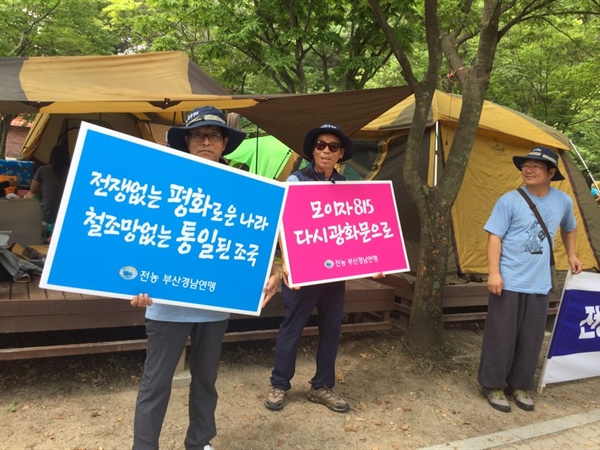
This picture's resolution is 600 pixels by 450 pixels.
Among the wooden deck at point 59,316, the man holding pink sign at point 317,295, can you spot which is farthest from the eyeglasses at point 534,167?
the wooden deck at point 59,316

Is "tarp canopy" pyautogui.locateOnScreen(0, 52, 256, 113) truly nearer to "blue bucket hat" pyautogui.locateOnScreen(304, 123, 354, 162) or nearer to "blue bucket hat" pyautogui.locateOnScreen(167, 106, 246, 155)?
"blue bucket hat" pyautogui.locateOnScreen(304, 123, 354, 162)

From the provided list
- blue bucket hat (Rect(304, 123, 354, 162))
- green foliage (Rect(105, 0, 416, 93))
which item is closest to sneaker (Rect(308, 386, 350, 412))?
blue bucket hat (Rect(304, 123, 354, 162))

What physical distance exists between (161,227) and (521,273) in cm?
270

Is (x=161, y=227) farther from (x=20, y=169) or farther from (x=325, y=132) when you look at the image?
(x=20, y=169)

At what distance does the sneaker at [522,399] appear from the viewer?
12.2 feet

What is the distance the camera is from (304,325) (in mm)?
3242

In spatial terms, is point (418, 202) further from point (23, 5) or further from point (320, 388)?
point (23, 5)

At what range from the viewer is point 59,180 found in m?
5.84

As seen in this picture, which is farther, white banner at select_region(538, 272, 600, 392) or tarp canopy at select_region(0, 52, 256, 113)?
white banner at select_region(538, 272, 600, 392)

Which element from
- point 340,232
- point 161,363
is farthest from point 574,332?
point 161,363

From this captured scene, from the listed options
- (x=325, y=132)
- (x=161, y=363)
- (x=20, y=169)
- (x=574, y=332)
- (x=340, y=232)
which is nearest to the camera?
(x=161, y=363)

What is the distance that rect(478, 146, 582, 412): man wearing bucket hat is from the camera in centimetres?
350

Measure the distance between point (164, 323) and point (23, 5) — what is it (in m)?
11.7

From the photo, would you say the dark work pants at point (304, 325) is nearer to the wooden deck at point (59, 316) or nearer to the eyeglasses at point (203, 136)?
the wooden deck at point (59, 316)
